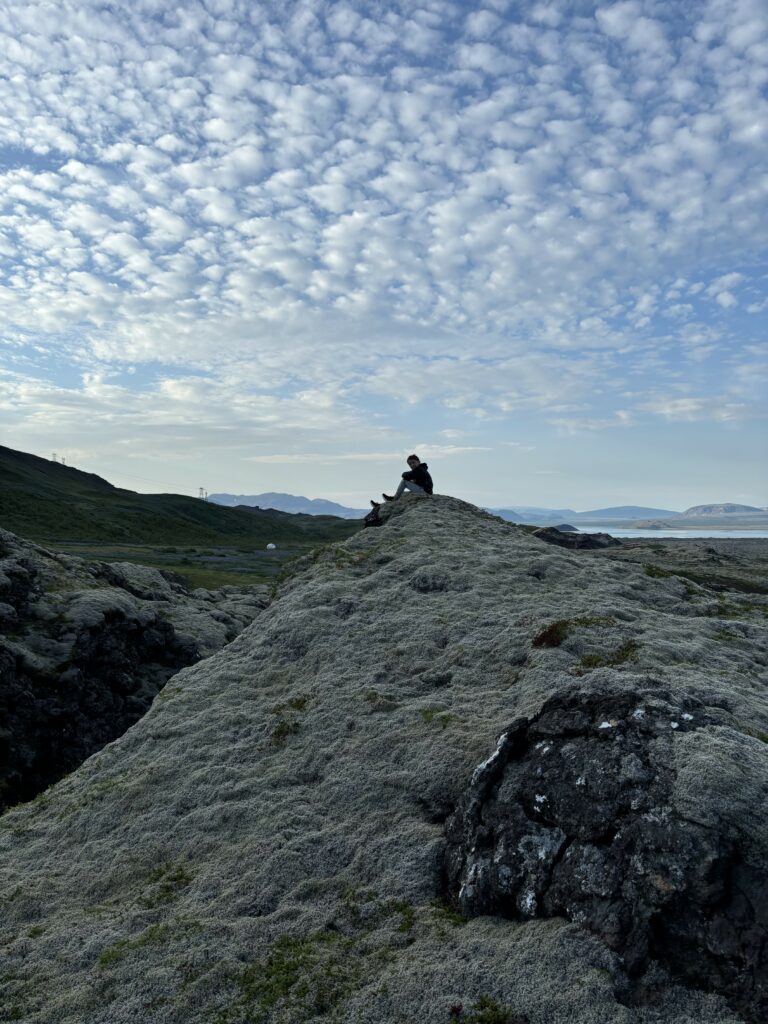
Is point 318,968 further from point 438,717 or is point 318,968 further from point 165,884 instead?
point 438,717

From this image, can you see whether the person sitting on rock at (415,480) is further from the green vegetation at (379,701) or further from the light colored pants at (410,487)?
the green vegetation at (379,701)

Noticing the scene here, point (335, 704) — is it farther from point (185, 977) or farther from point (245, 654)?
point (185, 977)

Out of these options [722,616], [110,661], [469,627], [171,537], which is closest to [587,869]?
[469,627]

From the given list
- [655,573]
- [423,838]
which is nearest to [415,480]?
[655,573]

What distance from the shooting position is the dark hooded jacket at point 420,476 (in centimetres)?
3105

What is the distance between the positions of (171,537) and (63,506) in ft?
82.2

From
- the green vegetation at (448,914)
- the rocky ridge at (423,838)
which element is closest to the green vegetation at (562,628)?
the rocky ridge at (423,838)

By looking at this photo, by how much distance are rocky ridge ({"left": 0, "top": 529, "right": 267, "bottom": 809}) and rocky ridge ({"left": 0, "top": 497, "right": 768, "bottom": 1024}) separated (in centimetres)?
701

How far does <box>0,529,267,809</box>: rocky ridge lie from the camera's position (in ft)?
72.3

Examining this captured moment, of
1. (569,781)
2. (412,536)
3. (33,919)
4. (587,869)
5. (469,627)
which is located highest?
(412,536)

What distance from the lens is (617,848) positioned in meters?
9.49

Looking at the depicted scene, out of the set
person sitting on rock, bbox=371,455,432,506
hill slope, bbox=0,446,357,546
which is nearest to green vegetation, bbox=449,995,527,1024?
person sitting on rock, bbox=371,455,432,506

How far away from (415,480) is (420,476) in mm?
301

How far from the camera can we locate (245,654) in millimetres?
19531
